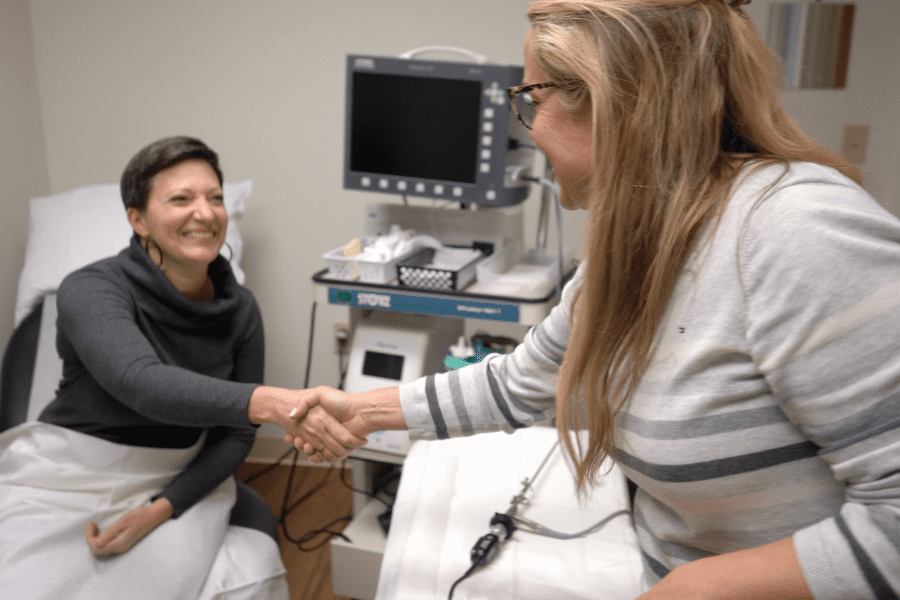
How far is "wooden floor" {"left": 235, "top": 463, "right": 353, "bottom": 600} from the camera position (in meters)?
2.02

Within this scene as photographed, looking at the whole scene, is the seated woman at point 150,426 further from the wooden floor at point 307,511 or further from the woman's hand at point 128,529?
the wooden floor at point 307,511

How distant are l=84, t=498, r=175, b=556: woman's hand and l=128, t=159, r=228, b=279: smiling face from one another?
0.49 metres

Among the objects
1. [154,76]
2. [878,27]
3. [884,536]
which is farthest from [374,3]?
[884,536]

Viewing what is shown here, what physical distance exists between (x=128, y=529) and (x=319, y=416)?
43 centimetres

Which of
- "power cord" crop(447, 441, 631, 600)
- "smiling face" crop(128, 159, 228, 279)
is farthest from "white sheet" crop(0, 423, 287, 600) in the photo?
"power cord" crop(447, 441, 631, 600)

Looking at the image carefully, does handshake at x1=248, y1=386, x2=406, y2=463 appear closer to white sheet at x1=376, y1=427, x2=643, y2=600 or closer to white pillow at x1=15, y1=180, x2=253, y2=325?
white sheet at x1=376, y1=427, x2=643, y2=600

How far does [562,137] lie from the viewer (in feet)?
2.70

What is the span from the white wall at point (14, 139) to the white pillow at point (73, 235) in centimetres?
21

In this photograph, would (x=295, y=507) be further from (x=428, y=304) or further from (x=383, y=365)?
(x=428, y=304)

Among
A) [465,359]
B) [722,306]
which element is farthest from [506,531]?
[465,359]

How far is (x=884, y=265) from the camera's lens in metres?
0.60

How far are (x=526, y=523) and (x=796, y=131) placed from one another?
665mm

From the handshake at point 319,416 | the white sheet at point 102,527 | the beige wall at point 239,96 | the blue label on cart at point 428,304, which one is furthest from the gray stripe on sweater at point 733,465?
the beige wall at point 239,96

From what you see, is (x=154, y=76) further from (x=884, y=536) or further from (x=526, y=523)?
(x=884, y=536)
